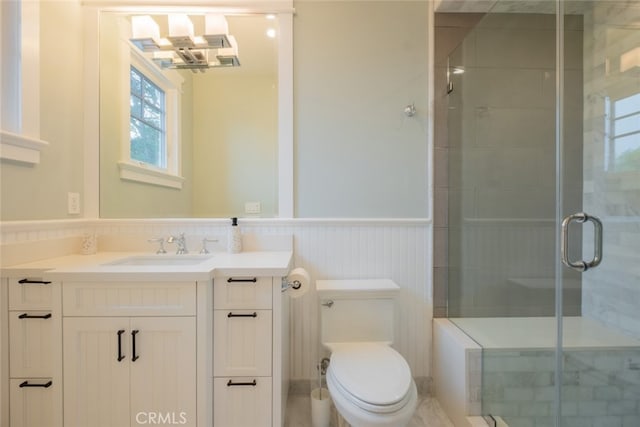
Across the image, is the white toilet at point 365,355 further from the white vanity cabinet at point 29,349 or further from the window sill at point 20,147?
the window sill at point 20,147

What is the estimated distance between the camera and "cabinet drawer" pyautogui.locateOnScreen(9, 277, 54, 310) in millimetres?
1167

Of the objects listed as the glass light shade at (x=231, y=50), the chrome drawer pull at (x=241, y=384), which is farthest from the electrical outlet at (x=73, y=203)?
the chrome drawer pull at (x=241, y=384)

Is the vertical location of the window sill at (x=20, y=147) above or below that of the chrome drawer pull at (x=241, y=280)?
above

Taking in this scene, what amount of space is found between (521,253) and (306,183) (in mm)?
1259

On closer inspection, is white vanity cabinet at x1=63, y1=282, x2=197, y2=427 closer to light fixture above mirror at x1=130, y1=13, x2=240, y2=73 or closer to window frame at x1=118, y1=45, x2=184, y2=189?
window frame at x1=118, y1=45, x2=184, y2=189

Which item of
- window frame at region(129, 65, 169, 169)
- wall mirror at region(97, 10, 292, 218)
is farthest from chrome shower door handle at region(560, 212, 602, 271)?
window frame at region(129, 65, 169, 169)

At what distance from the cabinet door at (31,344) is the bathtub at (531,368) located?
1840 millimetres

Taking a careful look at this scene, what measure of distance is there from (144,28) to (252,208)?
1.21m

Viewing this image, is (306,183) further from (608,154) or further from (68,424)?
(608,154)

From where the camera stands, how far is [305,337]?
67.5 inches

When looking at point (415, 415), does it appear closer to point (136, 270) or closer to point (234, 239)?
point (234, 239)

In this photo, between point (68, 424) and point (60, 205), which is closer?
point (68, 424)

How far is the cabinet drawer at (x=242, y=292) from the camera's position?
3.90ft

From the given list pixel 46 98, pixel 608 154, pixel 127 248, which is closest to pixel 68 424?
pixel 127 248
